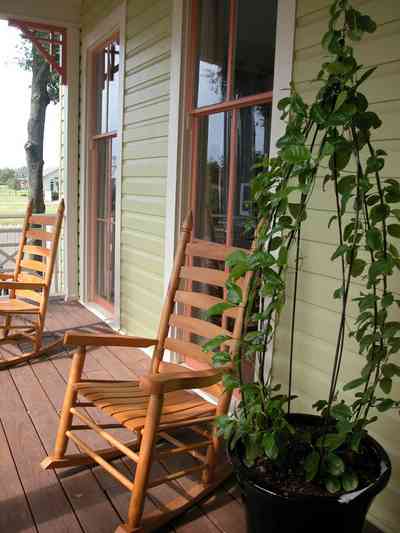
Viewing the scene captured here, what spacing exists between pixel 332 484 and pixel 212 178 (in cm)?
193

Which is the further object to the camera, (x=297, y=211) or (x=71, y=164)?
(x=71, y=164)

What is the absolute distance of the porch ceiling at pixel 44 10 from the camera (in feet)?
14.8

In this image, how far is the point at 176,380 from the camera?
173 centimetres

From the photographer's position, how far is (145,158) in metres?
3.65

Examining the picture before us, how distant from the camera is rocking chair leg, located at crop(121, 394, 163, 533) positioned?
67.4 inches

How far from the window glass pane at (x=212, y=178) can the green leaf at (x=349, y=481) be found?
1626 mm

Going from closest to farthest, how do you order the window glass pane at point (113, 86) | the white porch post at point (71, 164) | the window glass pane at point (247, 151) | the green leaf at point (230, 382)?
the green leaf at point (230, 382) < the window glass pane at point (247, 151) < the window glass pane at point (113, 86) < the white porch post at point (71, 164)

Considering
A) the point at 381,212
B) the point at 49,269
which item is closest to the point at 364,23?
the point at 381,212

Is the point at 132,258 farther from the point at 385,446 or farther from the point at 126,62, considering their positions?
the point at 385,446

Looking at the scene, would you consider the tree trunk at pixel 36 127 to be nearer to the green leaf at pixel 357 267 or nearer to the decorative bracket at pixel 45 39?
the decorative bracket at pixel 45 39

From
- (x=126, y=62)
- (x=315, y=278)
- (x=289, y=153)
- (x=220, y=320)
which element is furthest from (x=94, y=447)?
(x=126, y=62)


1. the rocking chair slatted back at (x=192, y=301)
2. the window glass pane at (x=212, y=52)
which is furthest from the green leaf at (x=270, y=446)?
the window glass pane at (x=212, y=52)

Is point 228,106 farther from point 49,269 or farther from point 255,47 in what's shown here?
point 49,269

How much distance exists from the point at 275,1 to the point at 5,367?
8.90 feet
